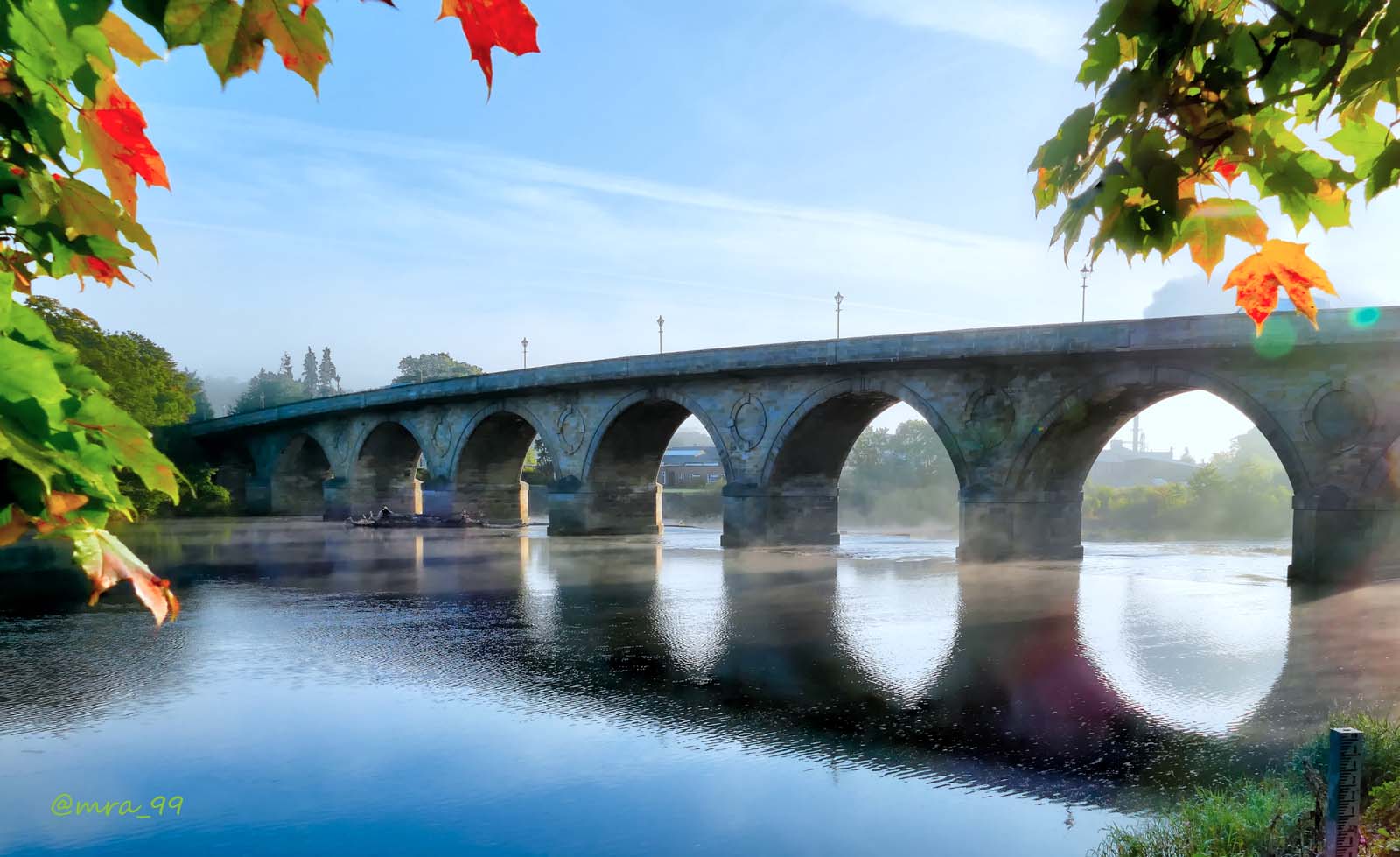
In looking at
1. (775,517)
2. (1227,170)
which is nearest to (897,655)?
(1227,170)

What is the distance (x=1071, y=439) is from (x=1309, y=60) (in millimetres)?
22781

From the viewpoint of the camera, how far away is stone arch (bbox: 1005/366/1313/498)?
2098 centimetres

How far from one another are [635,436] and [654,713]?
90.1 feet

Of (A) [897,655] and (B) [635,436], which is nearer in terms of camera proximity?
(A) [897,655]

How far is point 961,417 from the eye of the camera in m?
25.5

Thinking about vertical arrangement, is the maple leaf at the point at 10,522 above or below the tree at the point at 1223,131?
below

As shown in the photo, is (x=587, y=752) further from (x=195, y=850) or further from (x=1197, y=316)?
(x=1197, y=316)

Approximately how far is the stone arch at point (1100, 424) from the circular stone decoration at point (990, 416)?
69cm

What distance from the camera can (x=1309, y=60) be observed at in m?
3.35

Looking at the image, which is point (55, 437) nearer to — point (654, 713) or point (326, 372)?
point (654, 713)

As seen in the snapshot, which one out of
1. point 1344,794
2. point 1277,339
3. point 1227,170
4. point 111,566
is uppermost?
point 1277,339

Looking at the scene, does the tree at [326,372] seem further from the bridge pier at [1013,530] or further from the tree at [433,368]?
the bridge pier at [1013,530]

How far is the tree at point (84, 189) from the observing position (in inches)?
70.3

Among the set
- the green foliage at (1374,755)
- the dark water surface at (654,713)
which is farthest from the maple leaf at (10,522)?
the green foliage at (1374,755)
